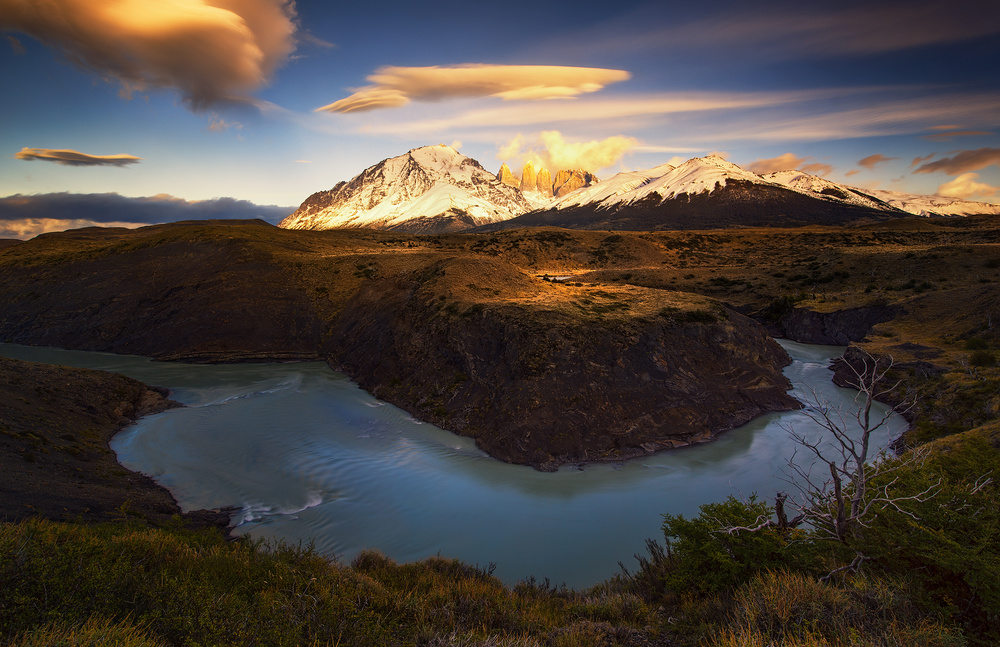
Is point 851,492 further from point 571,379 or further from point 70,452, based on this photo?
point 70,452

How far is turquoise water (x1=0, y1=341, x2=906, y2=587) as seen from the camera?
14.5 meters

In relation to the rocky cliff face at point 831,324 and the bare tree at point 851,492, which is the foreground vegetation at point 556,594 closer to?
the bare tree at point 851,492

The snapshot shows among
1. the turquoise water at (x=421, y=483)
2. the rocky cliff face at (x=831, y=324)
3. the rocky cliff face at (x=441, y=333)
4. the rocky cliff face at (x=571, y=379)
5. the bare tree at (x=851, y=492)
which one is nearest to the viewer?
the bare tree at (x=851, y=492)

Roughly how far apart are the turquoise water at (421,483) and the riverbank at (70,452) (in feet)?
3.61

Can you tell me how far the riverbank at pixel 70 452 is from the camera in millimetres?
13094

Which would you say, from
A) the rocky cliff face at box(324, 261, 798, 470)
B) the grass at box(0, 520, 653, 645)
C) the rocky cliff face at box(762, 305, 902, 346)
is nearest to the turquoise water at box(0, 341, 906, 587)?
the rocky cliff face at box(324, 261, 798, 470)

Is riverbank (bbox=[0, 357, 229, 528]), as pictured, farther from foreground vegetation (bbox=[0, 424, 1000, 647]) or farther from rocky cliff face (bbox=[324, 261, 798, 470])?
rocky cliff face (bbox=[324, 261, 798, 470])

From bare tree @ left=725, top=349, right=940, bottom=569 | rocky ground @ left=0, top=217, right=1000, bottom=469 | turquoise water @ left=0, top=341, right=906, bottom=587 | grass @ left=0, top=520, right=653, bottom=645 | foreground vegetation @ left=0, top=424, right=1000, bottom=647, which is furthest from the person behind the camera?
rocky ground @ left=0, top=217, right=1000, bottom=469

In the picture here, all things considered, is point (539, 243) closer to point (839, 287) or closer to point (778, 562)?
point (839, 287)

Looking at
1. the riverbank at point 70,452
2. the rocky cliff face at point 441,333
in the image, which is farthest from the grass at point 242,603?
the rocky cliff face at point 441,333

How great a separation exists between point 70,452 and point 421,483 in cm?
1366

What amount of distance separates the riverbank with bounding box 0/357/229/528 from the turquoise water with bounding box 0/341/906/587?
3.61ft

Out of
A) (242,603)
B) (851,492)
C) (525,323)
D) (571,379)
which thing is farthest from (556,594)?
(525,323)

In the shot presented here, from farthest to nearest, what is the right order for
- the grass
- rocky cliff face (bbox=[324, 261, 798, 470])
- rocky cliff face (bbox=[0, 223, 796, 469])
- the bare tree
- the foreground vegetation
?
rocky cliff face (bbox=[0, 223, 796, 469])
rocky cliff face (bbox=[324, 261, 798, 470])
the bare tree
the foreground vegetation
the grass
